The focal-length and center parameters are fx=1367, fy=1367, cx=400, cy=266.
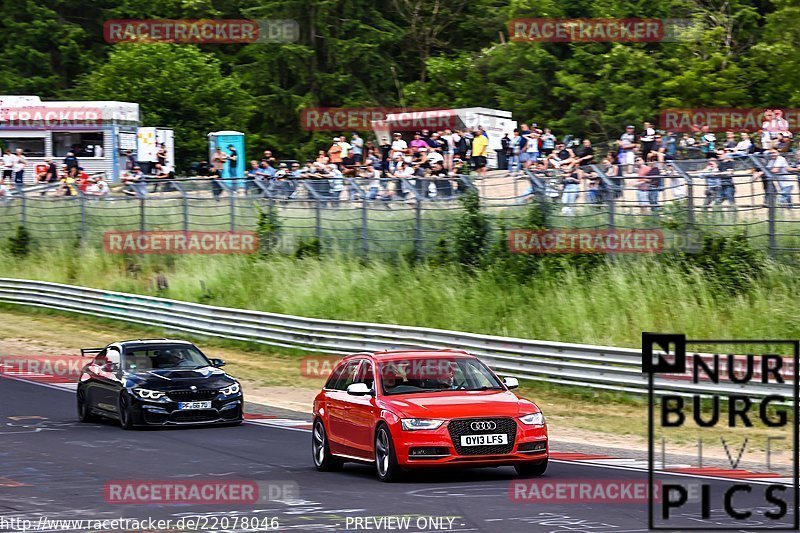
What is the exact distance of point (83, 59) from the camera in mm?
79312

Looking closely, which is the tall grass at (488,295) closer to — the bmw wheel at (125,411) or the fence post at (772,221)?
the fence post at (772,221)

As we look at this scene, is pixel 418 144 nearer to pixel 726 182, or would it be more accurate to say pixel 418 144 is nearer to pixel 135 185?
pixel 135 185

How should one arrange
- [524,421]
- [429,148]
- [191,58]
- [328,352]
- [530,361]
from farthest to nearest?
[191,58], [429,148], [328,352], [530,361], [524,421]

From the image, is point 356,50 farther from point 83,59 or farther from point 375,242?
point 375,242

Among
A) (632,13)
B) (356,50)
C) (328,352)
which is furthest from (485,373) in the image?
(356,50)

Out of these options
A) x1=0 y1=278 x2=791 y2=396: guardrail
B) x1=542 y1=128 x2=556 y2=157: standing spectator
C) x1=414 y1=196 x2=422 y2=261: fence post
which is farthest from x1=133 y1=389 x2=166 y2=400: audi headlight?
x1=542 y1=128 x2=556 y2=157: standing spectator

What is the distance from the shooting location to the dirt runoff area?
17.3 metres

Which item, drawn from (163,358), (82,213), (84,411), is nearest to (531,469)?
(163,358)

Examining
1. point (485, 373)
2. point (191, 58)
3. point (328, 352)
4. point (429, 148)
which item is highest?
point (191, 58)

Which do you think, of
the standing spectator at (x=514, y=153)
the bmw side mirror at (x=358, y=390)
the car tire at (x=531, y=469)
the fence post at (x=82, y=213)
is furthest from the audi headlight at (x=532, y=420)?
the fence post at (x=82, y=213)

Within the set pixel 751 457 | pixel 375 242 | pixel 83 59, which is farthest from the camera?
pixel 83 59

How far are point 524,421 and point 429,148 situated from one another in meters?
21.0

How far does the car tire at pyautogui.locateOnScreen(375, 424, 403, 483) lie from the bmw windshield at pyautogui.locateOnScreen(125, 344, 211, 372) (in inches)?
278

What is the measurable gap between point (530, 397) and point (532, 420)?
364 inches
